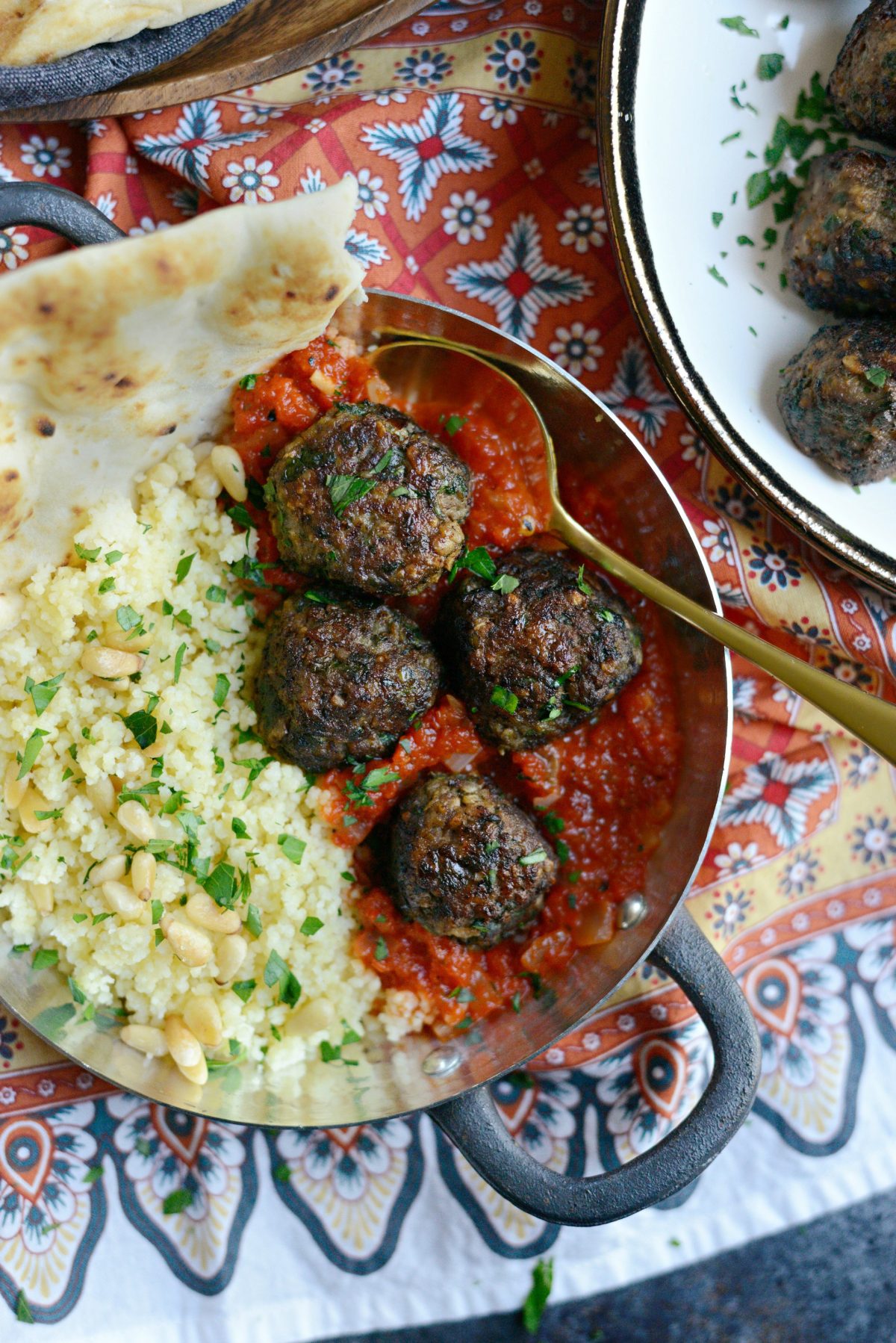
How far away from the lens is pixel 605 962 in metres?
3.13

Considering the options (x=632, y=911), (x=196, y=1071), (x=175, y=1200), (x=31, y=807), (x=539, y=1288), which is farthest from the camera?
(x=539, y=1288)

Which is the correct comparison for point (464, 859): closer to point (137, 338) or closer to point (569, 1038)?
point (569, 1038)

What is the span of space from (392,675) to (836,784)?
1.93m

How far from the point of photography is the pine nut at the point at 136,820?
9.50 ft

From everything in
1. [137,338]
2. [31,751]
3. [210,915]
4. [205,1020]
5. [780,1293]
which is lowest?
[780,1293]

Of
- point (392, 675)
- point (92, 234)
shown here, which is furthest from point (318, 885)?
point (92, 234)

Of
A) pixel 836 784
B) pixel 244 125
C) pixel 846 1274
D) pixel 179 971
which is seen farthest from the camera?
pixel 846 1274

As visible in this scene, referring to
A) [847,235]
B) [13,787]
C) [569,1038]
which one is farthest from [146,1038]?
[847,235]

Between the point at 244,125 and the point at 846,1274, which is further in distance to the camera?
the point at 846,1274

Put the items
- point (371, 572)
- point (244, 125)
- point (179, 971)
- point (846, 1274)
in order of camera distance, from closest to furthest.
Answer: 1. point (371, 572)
2. point (179, 971)
3. point (244, 125)
4. point (846, 1274)

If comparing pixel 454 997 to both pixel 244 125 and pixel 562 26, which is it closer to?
pixel 244 125

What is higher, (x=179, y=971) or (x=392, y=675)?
(x=392, y=675)

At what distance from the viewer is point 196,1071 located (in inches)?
120

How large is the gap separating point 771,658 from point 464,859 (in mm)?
1087
